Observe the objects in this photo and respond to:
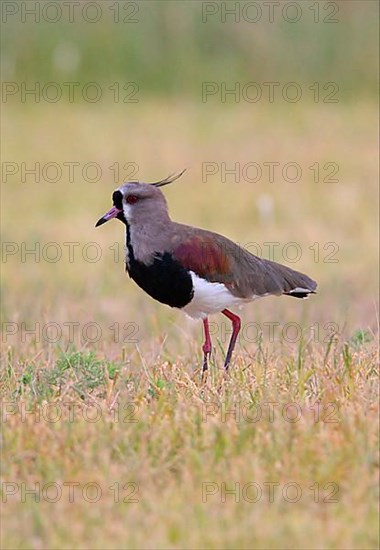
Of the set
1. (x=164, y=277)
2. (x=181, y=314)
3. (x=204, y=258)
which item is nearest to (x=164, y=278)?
(x=164, y=277)

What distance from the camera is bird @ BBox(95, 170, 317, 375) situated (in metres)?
5.59

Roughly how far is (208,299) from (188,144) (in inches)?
327

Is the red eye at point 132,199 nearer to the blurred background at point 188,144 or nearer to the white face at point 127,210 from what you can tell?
the white face at point 127,210

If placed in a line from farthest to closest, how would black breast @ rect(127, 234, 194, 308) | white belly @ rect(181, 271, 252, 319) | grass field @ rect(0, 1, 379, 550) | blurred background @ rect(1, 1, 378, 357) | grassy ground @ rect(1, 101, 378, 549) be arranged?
blurred background @ rect(1, 1, 378, 357) < white belly @ rect(181, 271, 252, 319) < black breast @ rect(127, 234, 194, 308) < grass field @ rect(0, 1, 379, 550) < grassy ground @ rect(1, 101, 378, 549)

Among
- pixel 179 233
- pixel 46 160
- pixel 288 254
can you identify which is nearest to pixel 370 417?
pixel 179 233

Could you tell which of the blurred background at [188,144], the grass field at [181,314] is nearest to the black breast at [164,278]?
the grass field at [181,314]

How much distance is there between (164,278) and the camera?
18.2 ft

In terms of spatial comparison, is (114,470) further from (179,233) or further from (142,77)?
(142,77)

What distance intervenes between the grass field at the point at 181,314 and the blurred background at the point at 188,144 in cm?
3

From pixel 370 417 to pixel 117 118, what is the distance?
1096 centimetres

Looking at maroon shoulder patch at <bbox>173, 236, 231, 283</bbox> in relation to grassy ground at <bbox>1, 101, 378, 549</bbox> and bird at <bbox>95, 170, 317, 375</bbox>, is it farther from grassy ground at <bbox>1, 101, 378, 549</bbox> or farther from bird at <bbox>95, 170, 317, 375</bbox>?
grassy ground at <bbox>1, 101, 378, 549</bbox>

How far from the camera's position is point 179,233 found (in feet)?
18.8

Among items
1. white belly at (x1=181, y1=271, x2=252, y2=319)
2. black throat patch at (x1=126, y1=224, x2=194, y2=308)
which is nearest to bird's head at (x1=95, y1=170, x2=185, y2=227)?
black throat patch at (x1=126, y1=224, x2=194, y2=308)

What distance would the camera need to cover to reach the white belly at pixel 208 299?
5.67m
